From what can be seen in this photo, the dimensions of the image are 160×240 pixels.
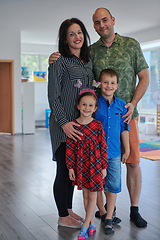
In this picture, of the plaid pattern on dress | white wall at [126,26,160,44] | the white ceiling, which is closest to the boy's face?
the plaid pattern on dress

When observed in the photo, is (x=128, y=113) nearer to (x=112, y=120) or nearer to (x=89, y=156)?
(x=112, y=120)

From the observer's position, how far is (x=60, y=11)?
6547mm

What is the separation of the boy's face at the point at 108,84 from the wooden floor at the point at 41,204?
106 centimetres

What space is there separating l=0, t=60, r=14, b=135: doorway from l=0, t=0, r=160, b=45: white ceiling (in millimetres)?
1115

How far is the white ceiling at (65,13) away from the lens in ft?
19.7

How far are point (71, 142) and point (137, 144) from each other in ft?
2.02

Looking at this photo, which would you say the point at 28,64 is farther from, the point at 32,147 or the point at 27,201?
the point at 27,201

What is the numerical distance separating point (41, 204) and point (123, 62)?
1.55 metres

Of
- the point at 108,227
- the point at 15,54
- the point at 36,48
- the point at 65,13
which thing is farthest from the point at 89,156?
the point at 36,48

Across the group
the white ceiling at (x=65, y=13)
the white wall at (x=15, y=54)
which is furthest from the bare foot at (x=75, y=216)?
the white wall at (x=15, y=54)

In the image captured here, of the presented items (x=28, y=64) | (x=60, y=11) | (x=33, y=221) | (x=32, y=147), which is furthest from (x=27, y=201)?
(x=28, y=64)

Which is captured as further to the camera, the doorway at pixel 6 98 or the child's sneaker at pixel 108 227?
the doorway at pixel 6 98

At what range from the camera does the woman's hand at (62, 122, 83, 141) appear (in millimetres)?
2207

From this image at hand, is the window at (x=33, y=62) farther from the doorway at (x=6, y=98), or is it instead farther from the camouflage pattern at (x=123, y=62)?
the camouflage pattern at (x=123, y=62)
